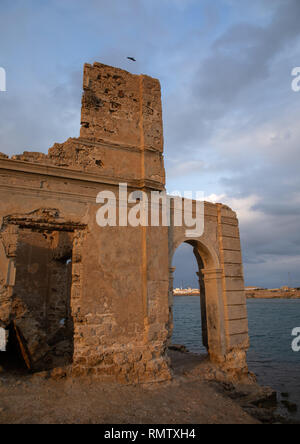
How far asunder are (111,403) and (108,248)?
2560 mm

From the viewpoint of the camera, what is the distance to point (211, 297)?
746 centimetres

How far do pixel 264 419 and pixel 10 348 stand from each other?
16.3 ft

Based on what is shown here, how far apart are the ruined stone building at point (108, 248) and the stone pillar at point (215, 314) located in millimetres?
25

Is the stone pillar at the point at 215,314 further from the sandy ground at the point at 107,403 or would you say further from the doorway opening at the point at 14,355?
the doorway opening at the point at 14,355

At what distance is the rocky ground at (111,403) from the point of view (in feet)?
11.9

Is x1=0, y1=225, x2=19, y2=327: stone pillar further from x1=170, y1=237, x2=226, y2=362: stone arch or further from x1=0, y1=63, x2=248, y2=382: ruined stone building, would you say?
x1=170, y1=237, x2=226, y2=362: stone arch

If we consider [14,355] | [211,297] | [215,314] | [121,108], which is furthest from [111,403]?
[121,108]

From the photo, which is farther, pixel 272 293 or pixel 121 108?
pixel 272 293

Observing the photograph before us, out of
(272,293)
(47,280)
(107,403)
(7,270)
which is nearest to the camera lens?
(107,403)

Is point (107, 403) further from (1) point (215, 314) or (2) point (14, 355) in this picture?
(1) point (215, 314)

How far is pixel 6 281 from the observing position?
15.3ft

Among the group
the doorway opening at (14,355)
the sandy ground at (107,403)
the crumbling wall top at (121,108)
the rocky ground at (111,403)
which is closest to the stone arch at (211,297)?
the rocky ground at (111,403)
